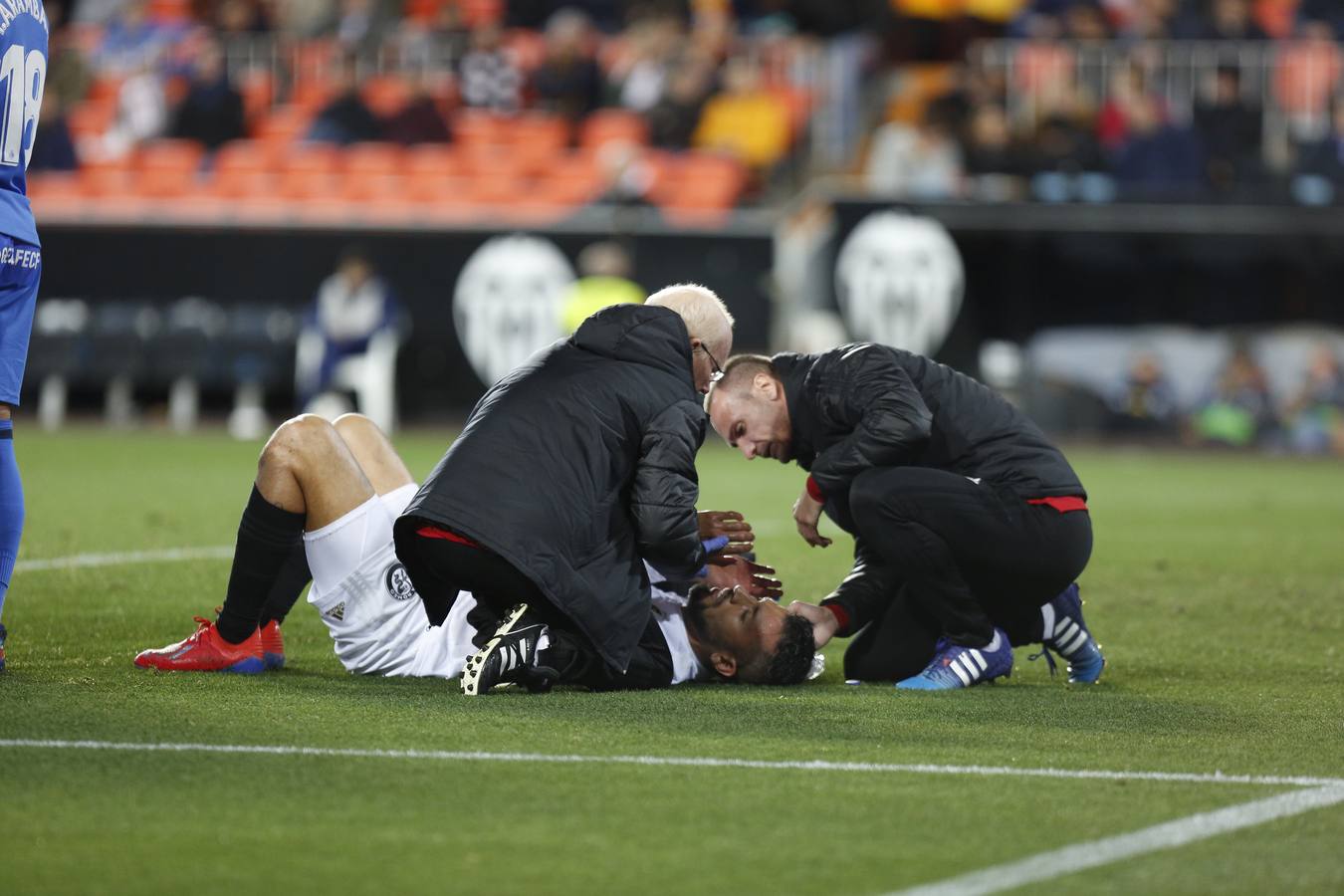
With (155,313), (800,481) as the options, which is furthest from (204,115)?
(800,481)

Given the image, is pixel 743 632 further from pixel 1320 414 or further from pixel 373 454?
pixel 1320 414

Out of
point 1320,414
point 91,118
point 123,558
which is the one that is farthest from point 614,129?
point 123,558

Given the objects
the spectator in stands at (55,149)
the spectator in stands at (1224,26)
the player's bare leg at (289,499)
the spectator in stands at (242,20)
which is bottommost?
the player's bare leg at (289,499)

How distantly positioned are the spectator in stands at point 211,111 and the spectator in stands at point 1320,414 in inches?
484

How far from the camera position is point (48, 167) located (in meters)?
22.9

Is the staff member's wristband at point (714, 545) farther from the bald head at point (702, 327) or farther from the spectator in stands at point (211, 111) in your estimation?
the spectator in stands at point (211, 111)

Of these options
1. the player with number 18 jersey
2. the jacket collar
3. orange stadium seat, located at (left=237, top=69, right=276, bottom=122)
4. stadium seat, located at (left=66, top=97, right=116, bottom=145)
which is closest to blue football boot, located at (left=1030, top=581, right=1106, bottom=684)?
the jacket collar

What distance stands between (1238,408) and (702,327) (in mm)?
15753

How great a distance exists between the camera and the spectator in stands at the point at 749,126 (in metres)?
21.3

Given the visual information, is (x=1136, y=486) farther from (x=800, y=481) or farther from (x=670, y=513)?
(x=670, y=513)

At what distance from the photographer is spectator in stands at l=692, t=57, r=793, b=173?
21297mm

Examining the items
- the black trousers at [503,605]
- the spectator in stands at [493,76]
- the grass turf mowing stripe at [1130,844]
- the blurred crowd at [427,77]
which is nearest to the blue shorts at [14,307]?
the black trousers at [503,605]

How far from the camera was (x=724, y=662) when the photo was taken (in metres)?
6.07

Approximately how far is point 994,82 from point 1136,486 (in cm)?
676
